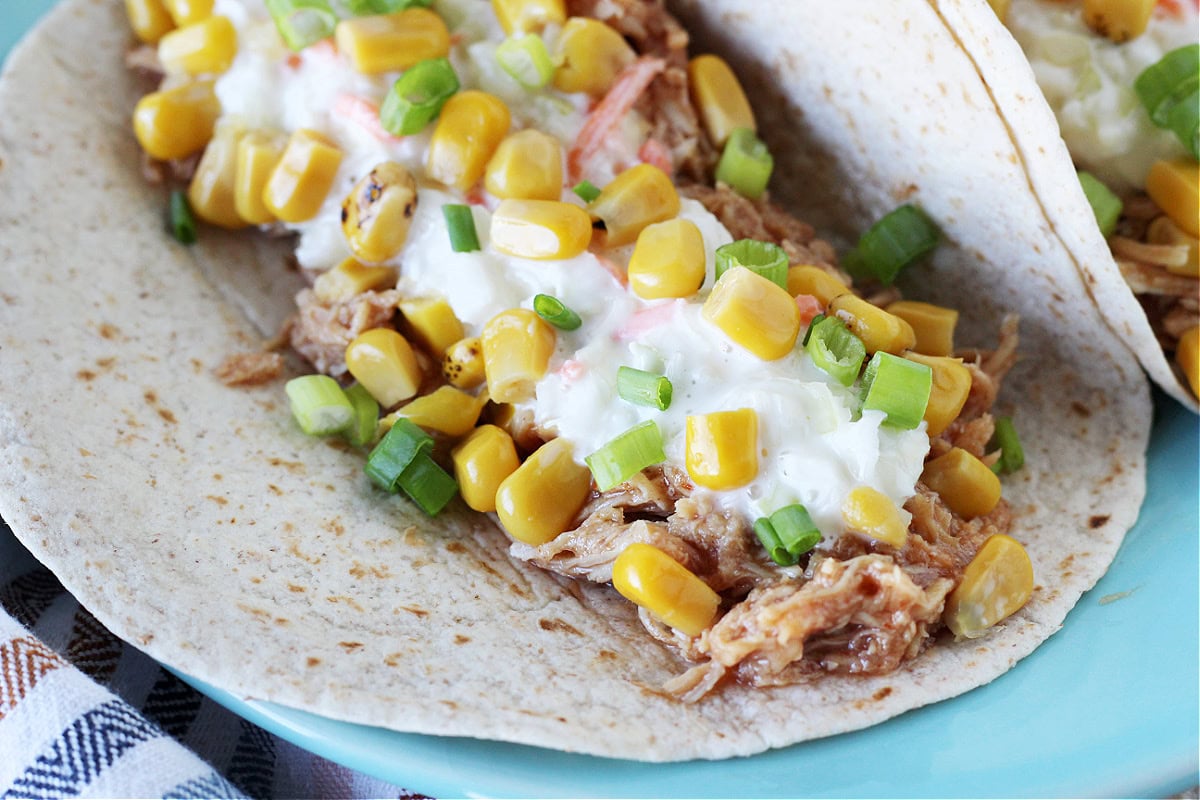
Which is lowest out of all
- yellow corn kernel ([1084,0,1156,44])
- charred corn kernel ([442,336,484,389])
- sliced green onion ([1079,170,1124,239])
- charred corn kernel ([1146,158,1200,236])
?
charred corn kernel ([442,336,484,389])

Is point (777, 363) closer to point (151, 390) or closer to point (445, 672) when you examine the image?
point (445, 672)

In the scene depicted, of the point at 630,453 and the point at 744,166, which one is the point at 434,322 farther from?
the point at 744,166

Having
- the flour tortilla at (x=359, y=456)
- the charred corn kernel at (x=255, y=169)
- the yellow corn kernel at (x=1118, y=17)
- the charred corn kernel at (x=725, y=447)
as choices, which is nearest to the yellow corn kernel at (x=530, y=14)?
the flour tortilla at (x=359, y=456)

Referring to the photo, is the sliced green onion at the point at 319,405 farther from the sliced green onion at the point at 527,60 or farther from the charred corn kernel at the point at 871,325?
the charred corn kernel at the point at 871,325

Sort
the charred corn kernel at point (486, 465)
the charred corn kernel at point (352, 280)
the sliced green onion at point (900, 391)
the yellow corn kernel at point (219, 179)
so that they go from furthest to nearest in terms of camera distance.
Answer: the yellow corn kernel at point (219, 179), the charred corn kernel at point (352, 280), the charred corn kernel at point (486, 465), the sliced green onion at point (900, 391)

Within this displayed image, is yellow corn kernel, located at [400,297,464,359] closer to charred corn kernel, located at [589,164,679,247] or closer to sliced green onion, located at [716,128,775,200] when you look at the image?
charred corn kernel, located at [589,164,679,247]

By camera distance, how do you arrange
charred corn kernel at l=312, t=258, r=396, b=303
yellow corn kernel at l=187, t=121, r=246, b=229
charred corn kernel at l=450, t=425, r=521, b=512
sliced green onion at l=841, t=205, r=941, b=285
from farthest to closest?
yellow corn kernel at l=187, t=121, r=246, b=229
sliced green onion at l=841, t=205, r=941, b=285
charred corn kernel at l=312, t=258, r=396, b=303
charred corn kernel at l=450, t=425, r=521, b=512

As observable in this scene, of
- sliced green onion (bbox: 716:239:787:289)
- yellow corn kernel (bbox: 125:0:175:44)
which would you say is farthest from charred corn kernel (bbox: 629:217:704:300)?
yellow corn kernel (bbox: 125:0:175:44)
